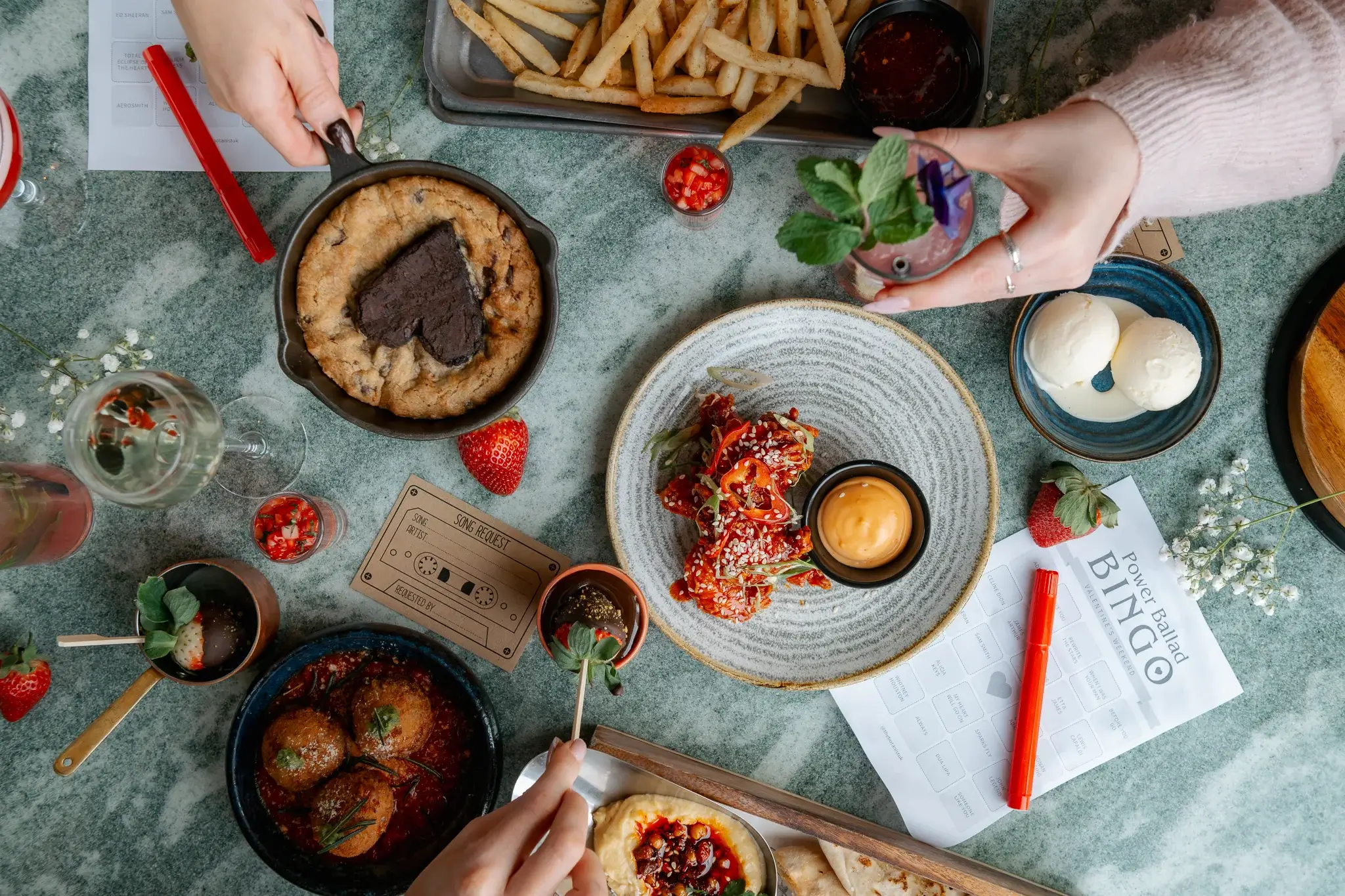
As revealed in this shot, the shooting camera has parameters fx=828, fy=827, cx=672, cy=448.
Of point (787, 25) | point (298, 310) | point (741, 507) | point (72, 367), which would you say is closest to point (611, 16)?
point (787, 25)

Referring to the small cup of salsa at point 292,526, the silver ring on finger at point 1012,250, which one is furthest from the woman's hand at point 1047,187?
the small cup of salsa at point 292,526

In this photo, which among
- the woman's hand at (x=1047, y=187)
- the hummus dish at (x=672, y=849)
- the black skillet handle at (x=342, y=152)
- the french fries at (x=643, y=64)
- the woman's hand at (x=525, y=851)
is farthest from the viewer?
the hummus dish at (x=672, y=849)

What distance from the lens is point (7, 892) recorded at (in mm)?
1565

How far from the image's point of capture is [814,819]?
1.46 m

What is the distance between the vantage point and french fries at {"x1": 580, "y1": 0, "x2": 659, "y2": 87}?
4.45 feet

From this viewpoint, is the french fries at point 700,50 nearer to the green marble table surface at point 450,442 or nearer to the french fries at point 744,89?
the french fries at point 744,89

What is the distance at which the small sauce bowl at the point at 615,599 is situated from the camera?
56.8 inches

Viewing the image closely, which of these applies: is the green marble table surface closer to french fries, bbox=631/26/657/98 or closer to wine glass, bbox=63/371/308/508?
french fries, bbox=631/26/657/98

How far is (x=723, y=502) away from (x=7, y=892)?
5.09 feet

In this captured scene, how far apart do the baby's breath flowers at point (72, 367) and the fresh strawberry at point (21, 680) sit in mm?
399

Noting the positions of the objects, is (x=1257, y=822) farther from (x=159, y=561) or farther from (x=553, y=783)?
(x=159, y=561)

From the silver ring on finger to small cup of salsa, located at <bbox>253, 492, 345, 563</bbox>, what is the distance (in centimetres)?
122

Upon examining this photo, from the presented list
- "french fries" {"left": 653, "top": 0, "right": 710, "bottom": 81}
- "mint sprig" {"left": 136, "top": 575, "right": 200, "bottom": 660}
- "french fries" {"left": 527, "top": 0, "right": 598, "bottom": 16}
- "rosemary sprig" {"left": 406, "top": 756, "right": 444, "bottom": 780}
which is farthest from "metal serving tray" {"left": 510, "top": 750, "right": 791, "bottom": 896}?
"french fries" {"left": 527, "top": 0, "right": 598, "bottom": 16}

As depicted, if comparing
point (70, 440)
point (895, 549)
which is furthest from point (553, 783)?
point (70, 440)
